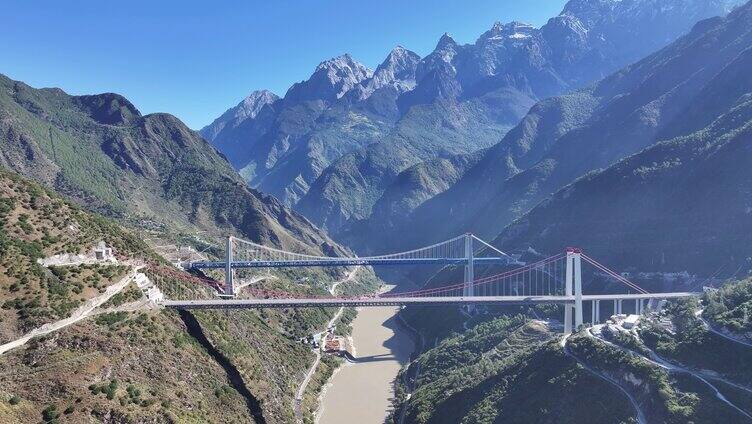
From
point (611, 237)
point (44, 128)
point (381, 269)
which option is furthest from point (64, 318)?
point (381, 269)

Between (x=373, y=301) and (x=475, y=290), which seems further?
(x=475, y=290)

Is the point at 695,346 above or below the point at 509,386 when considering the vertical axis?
above

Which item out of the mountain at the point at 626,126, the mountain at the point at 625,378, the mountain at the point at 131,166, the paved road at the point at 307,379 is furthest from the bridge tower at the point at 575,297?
the mountain at the point at 131,166

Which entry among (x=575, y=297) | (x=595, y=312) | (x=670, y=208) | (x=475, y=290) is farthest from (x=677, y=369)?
(x=475, y=290)

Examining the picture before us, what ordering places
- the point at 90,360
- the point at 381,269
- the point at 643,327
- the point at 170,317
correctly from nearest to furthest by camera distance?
1. the point at 90,360
2. the point at 643,327
3. the point at 170,317
4. the point at 381,269

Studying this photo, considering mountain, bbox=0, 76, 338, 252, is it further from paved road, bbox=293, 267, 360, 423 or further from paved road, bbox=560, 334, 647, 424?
paved road, bbox=560, 334, 647, 424

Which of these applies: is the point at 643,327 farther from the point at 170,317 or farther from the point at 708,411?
the point at 170,317

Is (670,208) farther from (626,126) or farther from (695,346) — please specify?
(626,126)

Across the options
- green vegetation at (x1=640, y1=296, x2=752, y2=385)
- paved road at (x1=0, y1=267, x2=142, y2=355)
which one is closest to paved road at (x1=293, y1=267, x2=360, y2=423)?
paved road at (x1=0, y1=267, x2=142, y2=355)
